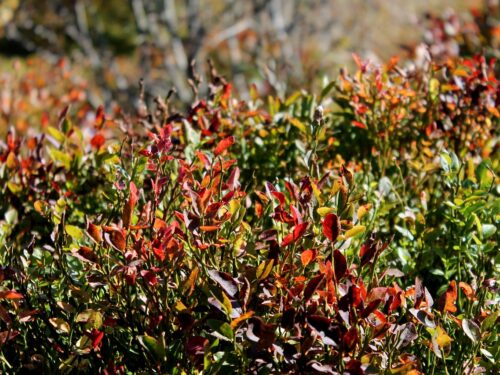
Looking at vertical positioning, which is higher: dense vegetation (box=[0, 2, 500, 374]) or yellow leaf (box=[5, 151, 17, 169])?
yellow leaf (box=[5, 151, 17, 169])

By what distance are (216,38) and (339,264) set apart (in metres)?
7.32

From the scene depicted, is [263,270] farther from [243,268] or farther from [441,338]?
[441,338]

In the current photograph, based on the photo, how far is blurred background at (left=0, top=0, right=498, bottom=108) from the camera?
7125mm

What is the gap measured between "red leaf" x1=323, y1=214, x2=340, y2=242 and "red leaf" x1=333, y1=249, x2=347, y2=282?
0.16 ft

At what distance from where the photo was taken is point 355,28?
1299cm

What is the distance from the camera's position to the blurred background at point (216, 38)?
23.4 feet

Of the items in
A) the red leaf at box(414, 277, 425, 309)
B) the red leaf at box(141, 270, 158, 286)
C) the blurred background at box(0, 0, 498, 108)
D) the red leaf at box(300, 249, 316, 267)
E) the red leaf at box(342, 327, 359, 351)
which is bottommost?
the blurred background at box(0, 0, 498, 108)

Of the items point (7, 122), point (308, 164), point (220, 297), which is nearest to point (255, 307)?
point (220, 297)

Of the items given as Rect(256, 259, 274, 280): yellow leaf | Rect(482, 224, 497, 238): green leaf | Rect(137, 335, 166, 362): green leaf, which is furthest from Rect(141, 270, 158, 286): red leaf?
Rect(482, 224, 497, 238): green leaf

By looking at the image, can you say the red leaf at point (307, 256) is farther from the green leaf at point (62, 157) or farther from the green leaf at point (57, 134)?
the green leaf at point (57, 134)

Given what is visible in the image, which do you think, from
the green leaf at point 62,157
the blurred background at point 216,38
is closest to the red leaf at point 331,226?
the blurred background at point 216,38

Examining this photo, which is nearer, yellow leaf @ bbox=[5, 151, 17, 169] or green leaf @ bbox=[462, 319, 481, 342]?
green leaf @ bbox=[462, 319, 481, 342]

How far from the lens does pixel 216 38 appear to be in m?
8.54

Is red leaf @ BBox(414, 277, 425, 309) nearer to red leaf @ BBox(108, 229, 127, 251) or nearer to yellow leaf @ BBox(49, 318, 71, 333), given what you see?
red leaf @ BBox(108, 229, 127, 251)
